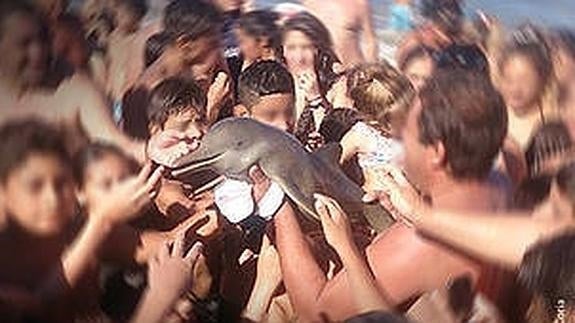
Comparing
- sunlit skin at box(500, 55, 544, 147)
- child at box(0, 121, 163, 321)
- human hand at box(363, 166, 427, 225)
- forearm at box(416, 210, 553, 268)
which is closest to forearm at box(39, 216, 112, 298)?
child at box(0, 121, 163, 321)

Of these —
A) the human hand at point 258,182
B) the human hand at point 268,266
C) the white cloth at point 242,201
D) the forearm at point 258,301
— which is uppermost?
the human hand at point 258,182

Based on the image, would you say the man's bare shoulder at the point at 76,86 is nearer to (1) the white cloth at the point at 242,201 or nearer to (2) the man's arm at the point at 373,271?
(1) the white cloth at the point at 242,201

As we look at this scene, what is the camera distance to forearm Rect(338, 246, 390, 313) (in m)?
2.75

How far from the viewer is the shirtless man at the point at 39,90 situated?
8.65 feet

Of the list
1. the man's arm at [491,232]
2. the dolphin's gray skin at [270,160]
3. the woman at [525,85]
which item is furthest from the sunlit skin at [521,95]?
the dolphin's gray skin at [270,160]

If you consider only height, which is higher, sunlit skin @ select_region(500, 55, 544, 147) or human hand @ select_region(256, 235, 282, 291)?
sunlit skin @ select_region(500, 55, 544, 147)

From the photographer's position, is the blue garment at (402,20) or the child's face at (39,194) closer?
the child's face at (39,194)

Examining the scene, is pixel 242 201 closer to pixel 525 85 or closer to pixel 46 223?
pixel 46 223

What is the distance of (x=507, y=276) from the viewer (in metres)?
2.82

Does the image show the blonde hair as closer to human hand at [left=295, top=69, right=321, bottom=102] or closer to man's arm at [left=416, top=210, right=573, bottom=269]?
human hand at [left=295, top=69, right=321, bottom=102]

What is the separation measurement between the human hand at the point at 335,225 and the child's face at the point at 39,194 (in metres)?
0.52

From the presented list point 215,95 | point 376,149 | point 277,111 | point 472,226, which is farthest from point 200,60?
point 472,226

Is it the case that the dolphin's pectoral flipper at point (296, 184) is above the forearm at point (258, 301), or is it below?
above

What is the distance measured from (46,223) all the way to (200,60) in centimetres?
46
